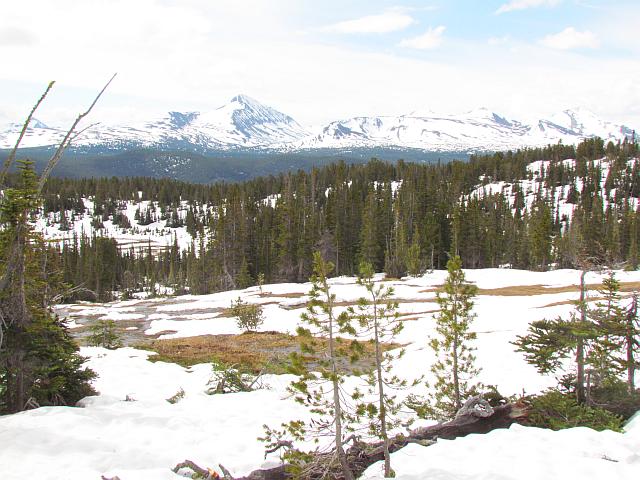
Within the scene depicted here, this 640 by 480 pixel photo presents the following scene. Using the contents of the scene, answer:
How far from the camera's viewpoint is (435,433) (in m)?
11.0

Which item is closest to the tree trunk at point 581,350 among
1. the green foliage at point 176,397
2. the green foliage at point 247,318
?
the green foliage at point 176,397

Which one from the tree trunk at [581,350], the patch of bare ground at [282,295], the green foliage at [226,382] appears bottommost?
the patch of bare ground at [282,295]

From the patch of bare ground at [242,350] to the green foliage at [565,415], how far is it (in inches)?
328

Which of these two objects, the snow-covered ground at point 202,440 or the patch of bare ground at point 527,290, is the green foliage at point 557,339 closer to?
the snow-covered ground at point 202,440

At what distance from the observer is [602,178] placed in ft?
448

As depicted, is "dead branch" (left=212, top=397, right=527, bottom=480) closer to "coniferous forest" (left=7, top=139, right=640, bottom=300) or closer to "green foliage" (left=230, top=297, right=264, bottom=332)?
"green foliage" (left=230, top=297, right=264, bottom=332)

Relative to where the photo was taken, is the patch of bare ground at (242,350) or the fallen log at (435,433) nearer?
the fallen log at (435,433)

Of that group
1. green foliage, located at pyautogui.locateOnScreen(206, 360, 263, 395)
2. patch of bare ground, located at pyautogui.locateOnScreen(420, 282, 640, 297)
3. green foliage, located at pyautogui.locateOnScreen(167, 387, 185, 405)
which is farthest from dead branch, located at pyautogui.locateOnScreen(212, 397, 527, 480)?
patch of bare ground, located at pyautogui.locateOnScreen(420, 282, 640, 297)

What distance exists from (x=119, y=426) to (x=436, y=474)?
293 inches

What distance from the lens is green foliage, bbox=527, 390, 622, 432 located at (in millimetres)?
11555

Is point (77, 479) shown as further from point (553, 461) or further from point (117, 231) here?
point (117, 231)

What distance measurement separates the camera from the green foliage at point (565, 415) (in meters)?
11.6

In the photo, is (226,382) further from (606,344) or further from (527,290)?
(527,290)

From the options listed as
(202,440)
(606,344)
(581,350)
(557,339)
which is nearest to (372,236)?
(557,339)
